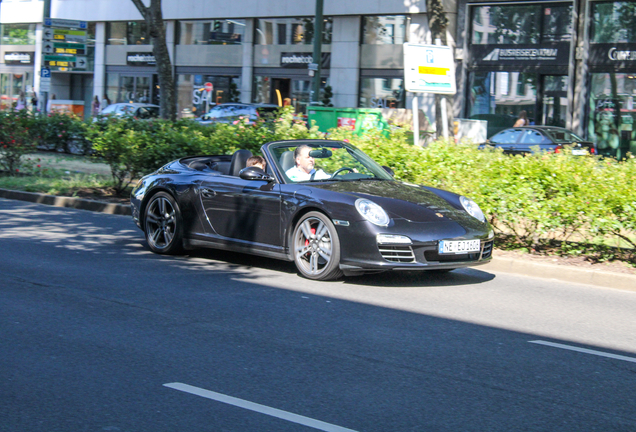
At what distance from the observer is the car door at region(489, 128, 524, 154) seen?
815 inches

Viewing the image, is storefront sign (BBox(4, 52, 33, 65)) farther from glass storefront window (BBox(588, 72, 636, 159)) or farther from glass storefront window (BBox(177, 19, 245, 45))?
glass storefront window (BBox(588, 72, 636, 159))

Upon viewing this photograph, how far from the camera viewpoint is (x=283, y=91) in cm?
3306

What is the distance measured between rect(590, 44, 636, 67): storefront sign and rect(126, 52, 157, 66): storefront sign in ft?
70.5

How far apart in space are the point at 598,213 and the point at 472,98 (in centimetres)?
1923

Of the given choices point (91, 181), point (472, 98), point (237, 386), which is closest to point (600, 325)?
point (237, 386)

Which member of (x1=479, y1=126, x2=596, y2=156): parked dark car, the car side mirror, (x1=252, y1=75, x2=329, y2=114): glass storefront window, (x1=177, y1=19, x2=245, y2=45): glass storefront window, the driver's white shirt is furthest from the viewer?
(x1=177, y1=19, x2=245, y2=45): glass storefront window

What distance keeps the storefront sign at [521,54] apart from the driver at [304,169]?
61.7 feet

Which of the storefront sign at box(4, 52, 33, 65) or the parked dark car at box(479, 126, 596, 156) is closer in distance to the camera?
the parked dark car at box(479, 126, 596, 156)

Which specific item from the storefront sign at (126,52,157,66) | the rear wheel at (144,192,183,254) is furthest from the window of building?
the rear wheel at (144,192,183,254)

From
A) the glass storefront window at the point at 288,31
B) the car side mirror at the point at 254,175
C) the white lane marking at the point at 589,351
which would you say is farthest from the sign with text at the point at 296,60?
the white lane marking at the point at 589,351

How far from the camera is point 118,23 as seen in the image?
40000 millimetres

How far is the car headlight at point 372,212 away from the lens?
24.0ft

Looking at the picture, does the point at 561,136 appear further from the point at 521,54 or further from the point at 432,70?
the point at 432,70

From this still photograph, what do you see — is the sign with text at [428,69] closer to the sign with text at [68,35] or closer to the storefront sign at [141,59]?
the sign with text at [68,35]
